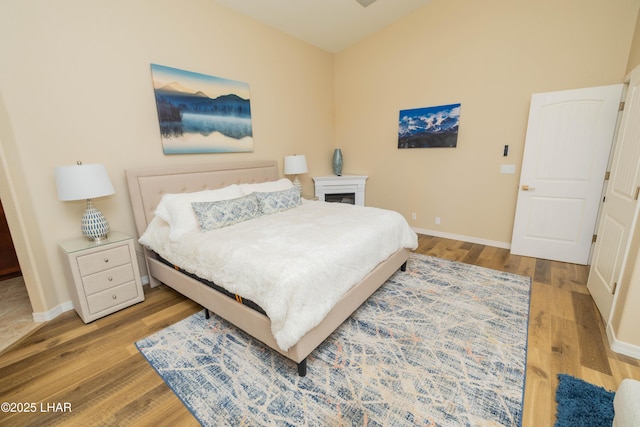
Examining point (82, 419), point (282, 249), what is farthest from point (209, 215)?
point (82, 419)

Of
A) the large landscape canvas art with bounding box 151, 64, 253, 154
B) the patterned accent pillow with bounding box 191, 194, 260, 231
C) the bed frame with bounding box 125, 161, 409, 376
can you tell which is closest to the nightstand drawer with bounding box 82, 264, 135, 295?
the bed frame with bounding box 125, 161, 409, 376

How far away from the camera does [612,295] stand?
6.72 ft

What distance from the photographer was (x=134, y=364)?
5.88ft

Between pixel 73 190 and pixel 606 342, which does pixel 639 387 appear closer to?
pixel 606 342

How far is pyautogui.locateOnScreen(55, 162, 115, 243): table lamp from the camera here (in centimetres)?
206

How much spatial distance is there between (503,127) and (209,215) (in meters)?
3.78

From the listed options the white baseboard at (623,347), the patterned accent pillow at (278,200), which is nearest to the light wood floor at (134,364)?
the white baseboard at (623,347)

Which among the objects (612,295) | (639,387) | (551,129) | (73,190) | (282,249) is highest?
(551,129)

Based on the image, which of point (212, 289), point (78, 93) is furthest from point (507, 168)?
point (78, 93)

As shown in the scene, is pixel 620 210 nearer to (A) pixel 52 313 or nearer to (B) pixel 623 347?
(B) pixel 623 347

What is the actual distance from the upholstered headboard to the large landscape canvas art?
223 mm

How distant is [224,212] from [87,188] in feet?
3.45

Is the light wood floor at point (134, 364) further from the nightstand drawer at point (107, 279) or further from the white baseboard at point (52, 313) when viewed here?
the nightstand drawer at point (107, 279)

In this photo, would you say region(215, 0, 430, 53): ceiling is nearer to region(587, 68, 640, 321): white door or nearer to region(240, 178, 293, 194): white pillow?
region(240, 178, 293, 194): white pillow
